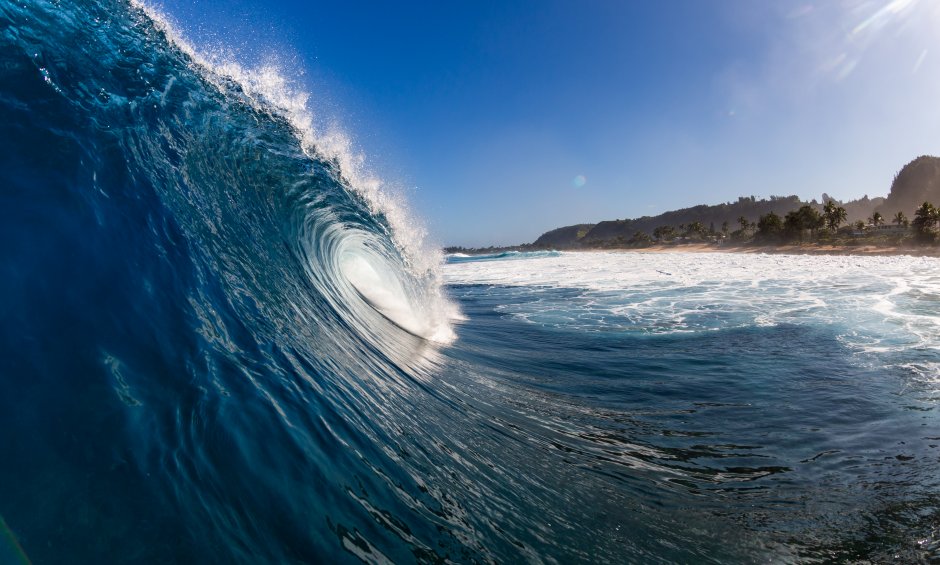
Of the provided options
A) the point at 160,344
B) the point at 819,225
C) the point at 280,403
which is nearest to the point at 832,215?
the point at 819,225

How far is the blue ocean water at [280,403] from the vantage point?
191 centimetres

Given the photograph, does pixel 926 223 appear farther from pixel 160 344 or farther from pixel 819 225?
pixel 160 344

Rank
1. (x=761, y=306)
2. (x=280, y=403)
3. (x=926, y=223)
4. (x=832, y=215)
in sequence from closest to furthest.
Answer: (x=280, y=403)
(x=761, y=306)
(x=926, y=223)
(x=832, y=215)

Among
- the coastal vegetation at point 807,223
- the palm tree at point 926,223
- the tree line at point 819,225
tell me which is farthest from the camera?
the coastal vegetation at point 807,223

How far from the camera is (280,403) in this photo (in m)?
2.88

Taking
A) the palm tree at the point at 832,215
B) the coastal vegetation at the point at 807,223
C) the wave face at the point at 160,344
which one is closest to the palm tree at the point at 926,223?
the coastal vegetation at the point at 807,223

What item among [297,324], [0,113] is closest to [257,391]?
[297,324]

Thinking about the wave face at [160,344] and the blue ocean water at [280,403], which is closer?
the wave face at [160,344]

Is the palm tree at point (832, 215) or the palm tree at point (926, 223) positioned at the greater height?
the palm tree at point (832, 215)

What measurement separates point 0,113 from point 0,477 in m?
3.18

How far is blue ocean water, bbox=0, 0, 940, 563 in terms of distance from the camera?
1.91 metres

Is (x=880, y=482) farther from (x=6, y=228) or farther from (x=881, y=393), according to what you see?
(x=6, y=228)

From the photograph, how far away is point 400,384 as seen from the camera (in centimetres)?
482

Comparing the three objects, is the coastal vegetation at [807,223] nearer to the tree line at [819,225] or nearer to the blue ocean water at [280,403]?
the tree line at [819,225]
